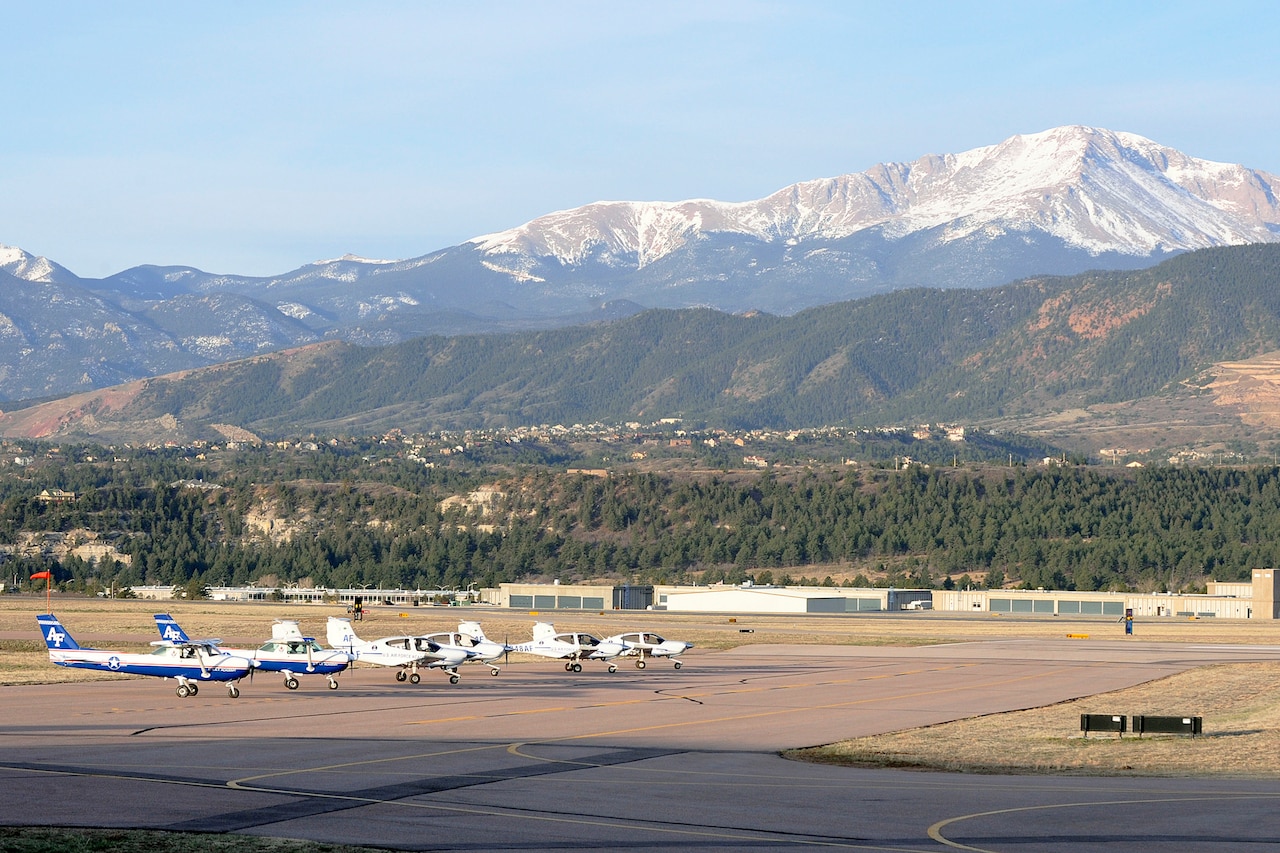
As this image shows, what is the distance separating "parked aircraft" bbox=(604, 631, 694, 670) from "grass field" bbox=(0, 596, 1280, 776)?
28.1 feet

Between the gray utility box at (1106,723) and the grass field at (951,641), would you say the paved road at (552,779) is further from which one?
the gray utility box at (1106,723)

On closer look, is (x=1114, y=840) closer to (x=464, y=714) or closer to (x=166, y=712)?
(x=464, y=714)

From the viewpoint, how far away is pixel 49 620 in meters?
67.6

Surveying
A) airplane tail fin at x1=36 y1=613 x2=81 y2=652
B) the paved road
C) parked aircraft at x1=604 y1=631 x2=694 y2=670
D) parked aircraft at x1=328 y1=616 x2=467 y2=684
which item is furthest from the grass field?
parked aircraft at x1=328 y1=616 x2=467 y2=684

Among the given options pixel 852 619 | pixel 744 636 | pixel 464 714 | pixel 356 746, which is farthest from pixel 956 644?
pixel 356 746

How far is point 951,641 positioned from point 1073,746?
7178cm

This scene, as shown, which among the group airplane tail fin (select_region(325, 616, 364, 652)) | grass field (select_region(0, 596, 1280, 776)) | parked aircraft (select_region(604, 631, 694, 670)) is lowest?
grass field (select_region(0, 596, 1280, 776))

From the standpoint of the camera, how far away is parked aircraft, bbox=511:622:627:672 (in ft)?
270

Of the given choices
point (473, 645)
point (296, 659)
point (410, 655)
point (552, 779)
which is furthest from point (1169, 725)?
point (473, 645)

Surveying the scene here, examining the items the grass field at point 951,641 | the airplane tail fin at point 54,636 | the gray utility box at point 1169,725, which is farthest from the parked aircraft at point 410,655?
the gray utility box at point 1169,725

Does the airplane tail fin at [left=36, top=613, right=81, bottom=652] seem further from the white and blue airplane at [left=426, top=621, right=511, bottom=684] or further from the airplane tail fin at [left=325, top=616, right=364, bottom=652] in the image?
the white and blue airplane at [left=426, top=621, right=511, bottom=684]

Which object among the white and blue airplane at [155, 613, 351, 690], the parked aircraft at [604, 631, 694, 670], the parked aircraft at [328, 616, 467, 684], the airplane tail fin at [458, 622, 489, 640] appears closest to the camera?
the white and blue airplane at [155, 613, 351, 690]

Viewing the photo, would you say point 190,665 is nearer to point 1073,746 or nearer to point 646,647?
point 646,647

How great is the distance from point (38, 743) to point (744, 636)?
78815 millimetres
